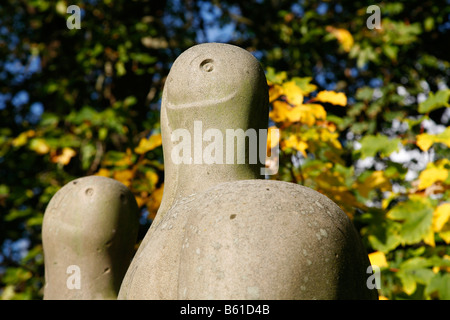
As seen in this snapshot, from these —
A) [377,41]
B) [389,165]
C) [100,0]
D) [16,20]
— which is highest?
[16,20]

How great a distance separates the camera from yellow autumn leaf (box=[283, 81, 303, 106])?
9.12 feet

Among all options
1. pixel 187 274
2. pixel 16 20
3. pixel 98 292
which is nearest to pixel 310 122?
pixel 98 292

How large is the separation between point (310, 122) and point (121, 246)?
Answer: 47.9 inches

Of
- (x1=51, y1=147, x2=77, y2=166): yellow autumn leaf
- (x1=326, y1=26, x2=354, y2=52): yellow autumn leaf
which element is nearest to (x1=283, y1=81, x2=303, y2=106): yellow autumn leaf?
(x1=326, y1=26, x2=354, y2=52): yellow autumn leaf

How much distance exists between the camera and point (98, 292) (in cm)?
220

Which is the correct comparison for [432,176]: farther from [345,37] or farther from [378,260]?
[345,37]

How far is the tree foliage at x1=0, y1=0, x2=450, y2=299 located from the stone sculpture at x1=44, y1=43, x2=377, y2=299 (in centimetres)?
124

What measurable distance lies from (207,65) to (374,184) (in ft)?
5.03

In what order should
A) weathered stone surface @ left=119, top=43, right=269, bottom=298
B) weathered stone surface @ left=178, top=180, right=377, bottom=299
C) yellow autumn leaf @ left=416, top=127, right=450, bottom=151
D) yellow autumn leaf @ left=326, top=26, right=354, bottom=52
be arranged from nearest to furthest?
weathered stone surface @ left=178, top=180, right=377, bottom=299 → weathered stone surface @ left=119, top=43, right=269, bottom=298 → yellow autumn leaf @ left=416, top=127, right=450, bottom=151 → yellow autumn leaf @ left=326, top=26, right=354, bottom=52

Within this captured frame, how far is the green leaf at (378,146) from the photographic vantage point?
112 inches

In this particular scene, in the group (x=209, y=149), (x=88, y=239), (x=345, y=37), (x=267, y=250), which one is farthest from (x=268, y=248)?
(x=345, y=37)

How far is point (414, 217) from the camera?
8.47 ft

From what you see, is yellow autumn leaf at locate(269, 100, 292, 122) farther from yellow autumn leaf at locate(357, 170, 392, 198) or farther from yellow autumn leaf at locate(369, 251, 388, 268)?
yellow autumn leaf at locate(369, 251, 388, 268)
